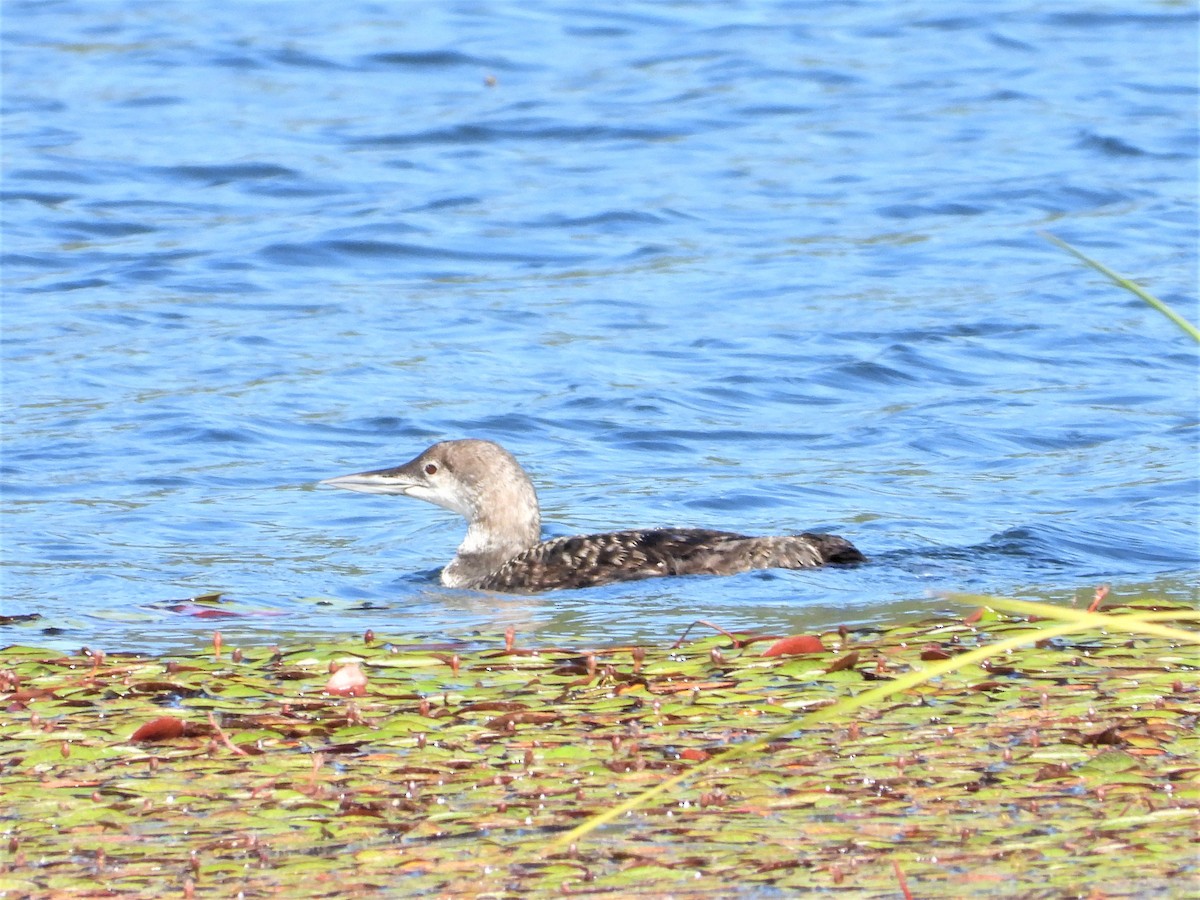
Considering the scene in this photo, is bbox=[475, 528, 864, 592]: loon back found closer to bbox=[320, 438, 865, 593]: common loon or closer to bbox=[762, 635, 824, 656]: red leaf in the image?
bbox=[320, 438, 865, 593]: common loon

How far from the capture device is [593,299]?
13484 mm

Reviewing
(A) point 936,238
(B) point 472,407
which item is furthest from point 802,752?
(A) point 936,238

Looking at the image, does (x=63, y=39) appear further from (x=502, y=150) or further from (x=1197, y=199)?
(x=1197, y=199)

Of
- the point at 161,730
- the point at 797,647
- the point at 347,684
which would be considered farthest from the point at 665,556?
the point at 161,730

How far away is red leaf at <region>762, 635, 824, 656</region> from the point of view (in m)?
5.62

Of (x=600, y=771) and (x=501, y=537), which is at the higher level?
(x=600, y=771)

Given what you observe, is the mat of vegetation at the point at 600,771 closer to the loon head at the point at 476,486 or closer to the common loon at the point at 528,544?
the common loon at the point at 528,544

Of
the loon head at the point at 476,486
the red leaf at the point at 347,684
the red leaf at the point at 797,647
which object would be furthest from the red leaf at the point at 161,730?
the loon head at the point at 476,486

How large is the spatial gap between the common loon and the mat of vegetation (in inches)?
64.8

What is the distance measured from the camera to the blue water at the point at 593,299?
27.4 feet

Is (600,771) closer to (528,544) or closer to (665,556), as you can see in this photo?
(665,556)

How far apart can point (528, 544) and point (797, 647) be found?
3084 mm

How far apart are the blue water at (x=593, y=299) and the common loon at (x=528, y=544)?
6.6 inches

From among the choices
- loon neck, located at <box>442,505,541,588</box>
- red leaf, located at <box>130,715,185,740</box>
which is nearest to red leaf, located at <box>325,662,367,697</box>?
red leaf, located at <box>130,715,185,740</box>
